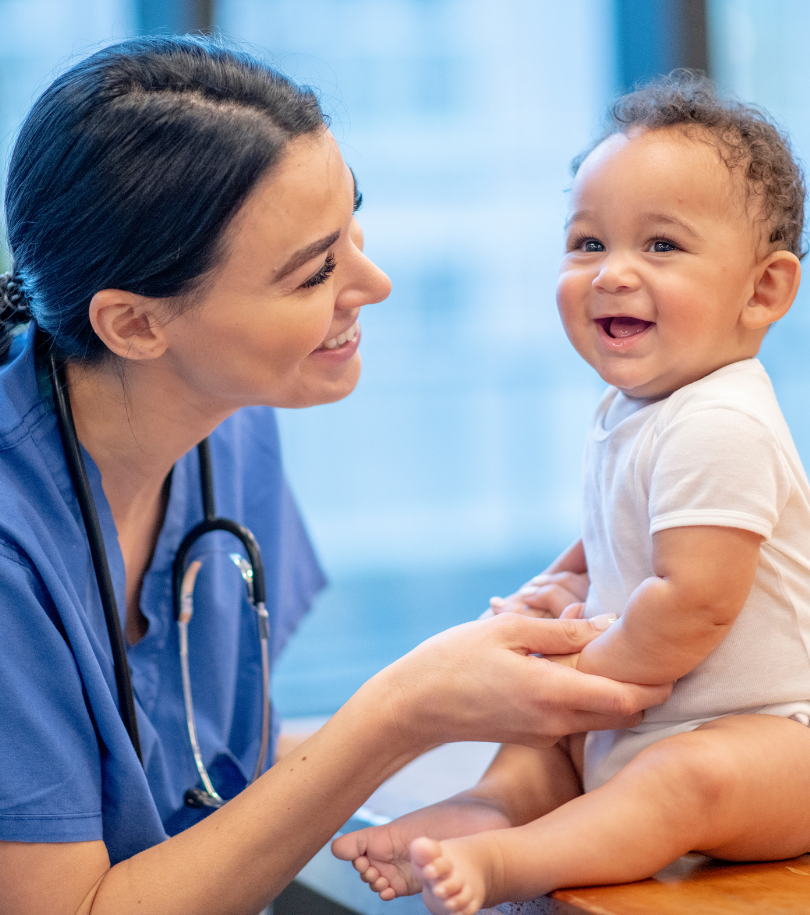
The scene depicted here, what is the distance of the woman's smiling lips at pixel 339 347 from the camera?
43.8 inches

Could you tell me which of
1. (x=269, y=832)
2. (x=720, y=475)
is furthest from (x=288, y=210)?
(x=269, y=832)

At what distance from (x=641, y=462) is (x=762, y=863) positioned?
42 centimetres

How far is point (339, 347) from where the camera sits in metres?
1.13

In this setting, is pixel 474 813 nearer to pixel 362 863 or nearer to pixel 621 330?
pixel 362 863

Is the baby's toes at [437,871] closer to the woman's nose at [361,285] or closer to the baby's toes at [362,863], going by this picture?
the baby's toes at [362,863]

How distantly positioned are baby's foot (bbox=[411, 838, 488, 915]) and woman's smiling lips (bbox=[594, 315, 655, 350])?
20.8 inches

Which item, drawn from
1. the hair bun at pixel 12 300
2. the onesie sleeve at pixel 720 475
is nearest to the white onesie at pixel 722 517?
the onesie sleeve at pixel 720 475

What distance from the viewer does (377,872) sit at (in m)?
0.90

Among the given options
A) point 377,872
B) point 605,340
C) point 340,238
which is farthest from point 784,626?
point 340,238

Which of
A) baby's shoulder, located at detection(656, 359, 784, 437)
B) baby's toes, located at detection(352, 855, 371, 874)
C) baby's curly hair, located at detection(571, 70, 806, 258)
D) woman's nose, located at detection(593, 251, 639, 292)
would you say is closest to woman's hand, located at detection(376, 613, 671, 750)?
baby's toes, located at detection(352, 855, 371, 874)

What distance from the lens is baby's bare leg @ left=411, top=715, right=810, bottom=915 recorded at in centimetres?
82

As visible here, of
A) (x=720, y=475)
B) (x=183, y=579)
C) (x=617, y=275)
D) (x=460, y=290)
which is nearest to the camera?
(x=720, y=475)

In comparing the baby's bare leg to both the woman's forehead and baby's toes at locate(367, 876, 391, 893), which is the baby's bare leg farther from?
the woman's forehead

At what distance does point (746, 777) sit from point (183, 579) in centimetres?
74
